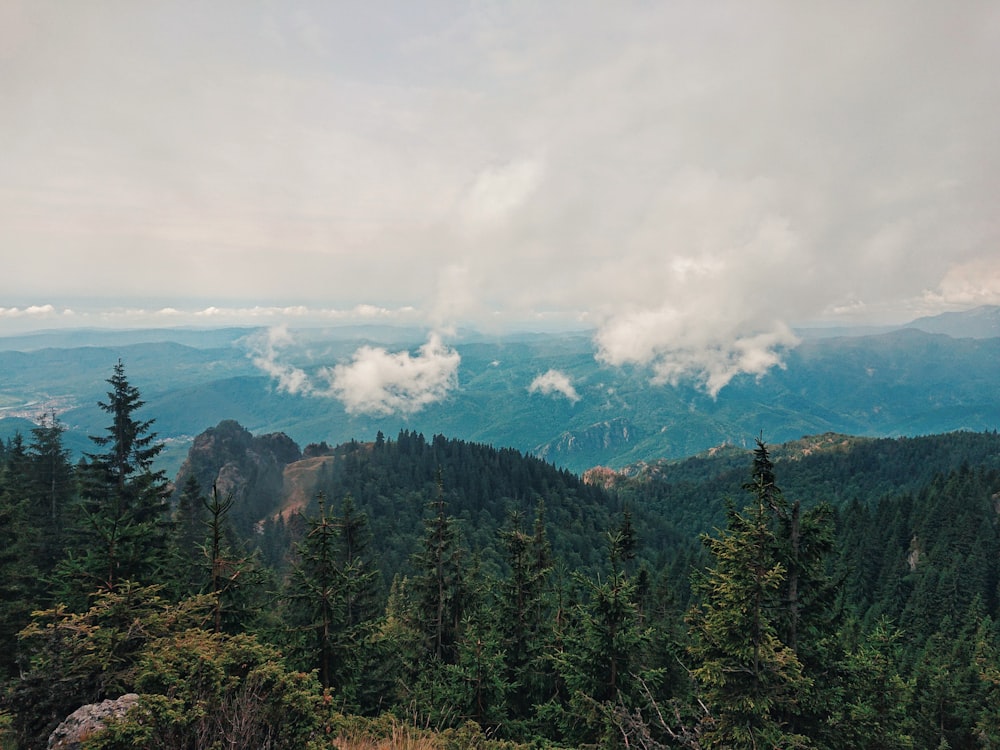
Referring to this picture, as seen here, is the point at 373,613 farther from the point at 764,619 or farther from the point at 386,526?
the point at 386,526

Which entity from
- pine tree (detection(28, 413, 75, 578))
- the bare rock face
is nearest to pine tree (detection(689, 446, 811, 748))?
the bare rock face

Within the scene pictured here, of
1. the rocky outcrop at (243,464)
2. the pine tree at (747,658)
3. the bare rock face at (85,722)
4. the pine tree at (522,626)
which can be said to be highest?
the bare rock face at (85,722)

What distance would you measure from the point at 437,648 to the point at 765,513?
18.2m

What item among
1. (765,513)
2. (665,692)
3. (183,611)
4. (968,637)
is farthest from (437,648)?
(968,637)

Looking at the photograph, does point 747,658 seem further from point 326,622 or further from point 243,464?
point 243,464

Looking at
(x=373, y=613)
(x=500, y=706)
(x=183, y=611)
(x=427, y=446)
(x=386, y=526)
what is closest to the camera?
(x=183, y=611)

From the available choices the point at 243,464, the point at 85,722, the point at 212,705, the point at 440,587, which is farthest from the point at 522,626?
the point at 243,464

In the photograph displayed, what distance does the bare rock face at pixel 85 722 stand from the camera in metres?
7.69

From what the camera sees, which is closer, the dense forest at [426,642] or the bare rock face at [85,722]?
the bare rock face at [85,722]

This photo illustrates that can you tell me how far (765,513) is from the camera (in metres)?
14.4

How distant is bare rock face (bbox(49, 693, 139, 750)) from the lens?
7688 mm

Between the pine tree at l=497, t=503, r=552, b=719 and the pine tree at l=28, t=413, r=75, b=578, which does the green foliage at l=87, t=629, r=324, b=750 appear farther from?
the pine tree at l=28, t=413, r=75, b=578

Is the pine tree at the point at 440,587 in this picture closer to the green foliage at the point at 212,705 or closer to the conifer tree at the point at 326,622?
the conifer tree at the point at 326,622

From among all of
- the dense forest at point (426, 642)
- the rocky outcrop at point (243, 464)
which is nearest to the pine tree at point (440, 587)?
the dense forest at point (426, 642)
